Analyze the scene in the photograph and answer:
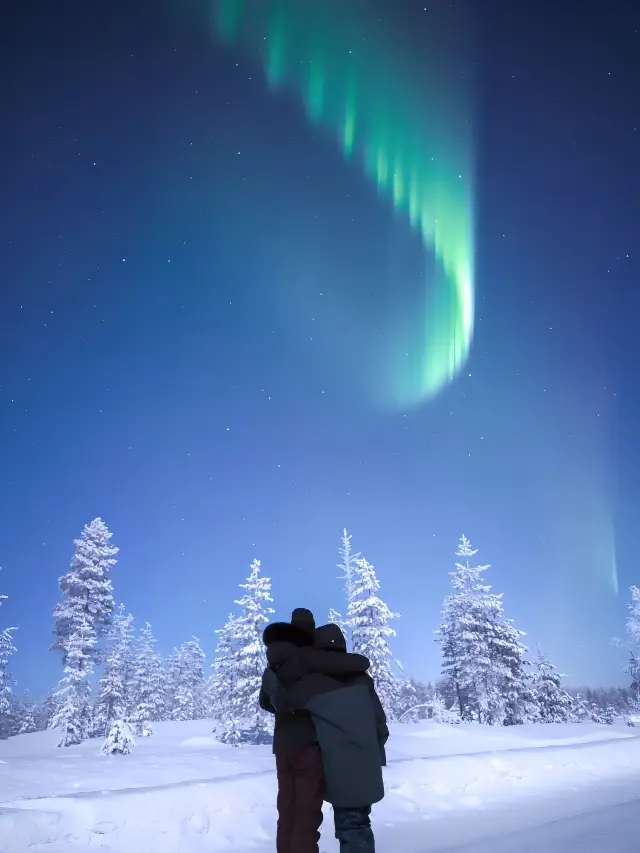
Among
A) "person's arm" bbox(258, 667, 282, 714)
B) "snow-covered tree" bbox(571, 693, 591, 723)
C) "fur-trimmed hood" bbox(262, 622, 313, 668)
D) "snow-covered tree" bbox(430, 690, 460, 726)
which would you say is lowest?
"snow-covered tree" bbox(571, 693, 591, 723)

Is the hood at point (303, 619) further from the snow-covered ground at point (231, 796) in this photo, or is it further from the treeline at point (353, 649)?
the treeline at point (353, 649)

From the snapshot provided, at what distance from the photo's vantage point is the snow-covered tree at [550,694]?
37.0 m

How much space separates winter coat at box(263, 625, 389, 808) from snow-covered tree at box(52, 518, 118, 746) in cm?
2853

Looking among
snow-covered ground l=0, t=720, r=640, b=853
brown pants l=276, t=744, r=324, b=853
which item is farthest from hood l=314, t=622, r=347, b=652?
snow-covered ground l=0, t=720, r=640, b=853

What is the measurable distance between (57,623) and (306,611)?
3206cm

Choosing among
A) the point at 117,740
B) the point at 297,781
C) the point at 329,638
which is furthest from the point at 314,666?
the point at 117,740

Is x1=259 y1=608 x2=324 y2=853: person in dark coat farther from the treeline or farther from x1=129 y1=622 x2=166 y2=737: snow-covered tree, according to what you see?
x1=129 y1=622 x2=166 y2=737: snow-covered tree

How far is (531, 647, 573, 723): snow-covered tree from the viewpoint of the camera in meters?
37.0

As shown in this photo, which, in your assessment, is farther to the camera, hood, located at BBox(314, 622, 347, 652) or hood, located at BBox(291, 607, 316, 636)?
hood, located at BBox(291, 607, 316, 636)

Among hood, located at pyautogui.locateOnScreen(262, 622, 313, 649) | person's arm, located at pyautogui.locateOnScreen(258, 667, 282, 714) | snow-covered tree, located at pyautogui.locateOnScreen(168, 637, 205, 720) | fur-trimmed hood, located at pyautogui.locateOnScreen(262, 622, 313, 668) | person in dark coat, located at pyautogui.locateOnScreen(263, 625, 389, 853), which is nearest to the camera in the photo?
person in dark coat, located at pyautogui.locateOnScreen(263, 625, 389, 853)

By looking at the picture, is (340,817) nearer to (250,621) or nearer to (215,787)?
(215,787)

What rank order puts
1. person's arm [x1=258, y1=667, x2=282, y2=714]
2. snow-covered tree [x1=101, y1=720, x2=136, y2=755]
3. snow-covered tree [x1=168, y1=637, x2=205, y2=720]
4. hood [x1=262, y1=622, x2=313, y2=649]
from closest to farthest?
person's arm [x1=258, y1=667, x2=282, y2=714]
hood [x1=262, y1=622, x2=313, y2=649]
snow-covered tree [x1=101, y1=720, x2=136, y2=755]
snow-covered tree [x1=168, y1=637, x2=205, y2=720]

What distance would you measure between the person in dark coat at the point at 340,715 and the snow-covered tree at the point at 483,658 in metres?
31.6

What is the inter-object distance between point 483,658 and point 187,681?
131 feet
